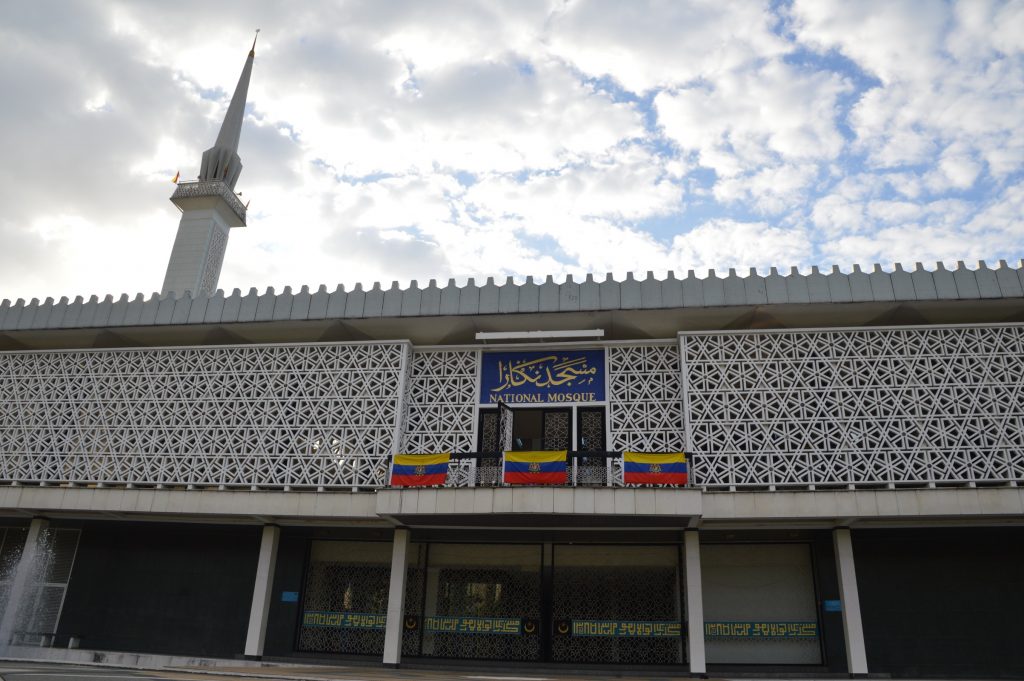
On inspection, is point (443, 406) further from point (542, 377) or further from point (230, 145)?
point (230, 145)

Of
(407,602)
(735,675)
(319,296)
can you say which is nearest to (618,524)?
(735,675)

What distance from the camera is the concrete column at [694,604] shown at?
49.0 ft

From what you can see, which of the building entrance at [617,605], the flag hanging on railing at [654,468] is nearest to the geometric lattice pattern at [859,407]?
the flag hanging on railing at [654,468]

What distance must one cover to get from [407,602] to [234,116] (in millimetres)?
26330

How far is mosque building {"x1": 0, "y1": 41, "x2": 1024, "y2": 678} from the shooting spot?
15.2 metres

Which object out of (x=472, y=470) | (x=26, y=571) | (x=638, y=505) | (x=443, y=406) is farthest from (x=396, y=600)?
(x=26, y=571)

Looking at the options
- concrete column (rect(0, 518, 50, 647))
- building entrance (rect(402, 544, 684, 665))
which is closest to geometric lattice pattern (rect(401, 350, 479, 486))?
building entrance (rect(402, 544, 684, 665))

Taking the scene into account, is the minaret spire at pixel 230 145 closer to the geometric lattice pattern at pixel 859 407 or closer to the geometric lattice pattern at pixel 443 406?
the geometric lattice pattern at pixel 443 406

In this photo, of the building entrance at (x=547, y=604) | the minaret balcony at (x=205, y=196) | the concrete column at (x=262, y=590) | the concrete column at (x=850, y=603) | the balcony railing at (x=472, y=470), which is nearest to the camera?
the concrete column at (x=850, y=603)

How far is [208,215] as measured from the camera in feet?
103

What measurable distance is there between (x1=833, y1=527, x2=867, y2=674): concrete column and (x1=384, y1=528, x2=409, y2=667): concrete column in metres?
9.59

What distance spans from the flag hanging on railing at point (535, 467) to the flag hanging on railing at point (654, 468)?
1.37 metres

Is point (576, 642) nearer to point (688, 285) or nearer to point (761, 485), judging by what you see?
point (761, 485)

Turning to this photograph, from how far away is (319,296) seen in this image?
18.2 metres
